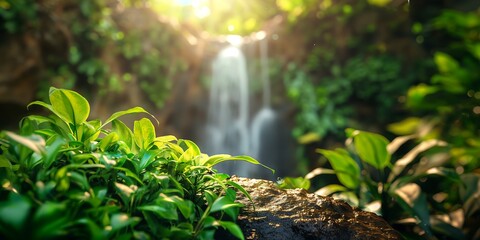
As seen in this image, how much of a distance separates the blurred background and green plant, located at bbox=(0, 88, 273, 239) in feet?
10.8

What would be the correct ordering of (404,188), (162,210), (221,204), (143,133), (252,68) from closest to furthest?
(162,210), (221,204), (143,133), (404,188), (252,68)

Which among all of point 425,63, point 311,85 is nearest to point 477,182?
point 425,63

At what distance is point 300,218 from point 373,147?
1.00 metres

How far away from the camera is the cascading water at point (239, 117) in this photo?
23.8 feet

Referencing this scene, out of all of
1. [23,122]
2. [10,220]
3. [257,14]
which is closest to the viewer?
[10,220]

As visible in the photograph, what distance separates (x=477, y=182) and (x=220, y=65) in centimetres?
673

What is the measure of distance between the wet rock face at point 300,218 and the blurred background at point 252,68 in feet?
8.72

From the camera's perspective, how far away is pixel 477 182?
1963 millimetres

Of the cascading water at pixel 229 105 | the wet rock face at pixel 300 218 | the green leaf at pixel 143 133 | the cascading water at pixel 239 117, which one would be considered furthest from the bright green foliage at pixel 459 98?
the cascading water at pixel 229 105

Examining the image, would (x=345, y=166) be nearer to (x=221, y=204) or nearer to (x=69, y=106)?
(x=221, y=204)

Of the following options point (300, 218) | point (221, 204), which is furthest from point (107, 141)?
point (300, 218)

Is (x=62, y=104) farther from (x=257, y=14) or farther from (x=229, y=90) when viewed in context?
(x=257, y=14)

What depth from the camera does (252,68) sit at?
8117 millimetres

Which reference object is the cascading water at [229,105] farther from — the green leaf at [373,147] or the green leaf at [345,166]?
the green leaf at [373,147]
